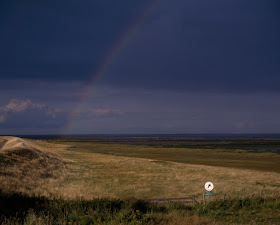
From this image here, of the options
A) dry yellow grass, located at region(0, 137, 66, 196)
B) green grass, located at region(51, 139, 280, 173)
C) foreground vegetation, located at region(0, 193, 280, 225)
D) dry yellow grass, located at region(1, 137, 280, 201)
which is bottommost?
green grass, located at region(51, 139, 280, 173)

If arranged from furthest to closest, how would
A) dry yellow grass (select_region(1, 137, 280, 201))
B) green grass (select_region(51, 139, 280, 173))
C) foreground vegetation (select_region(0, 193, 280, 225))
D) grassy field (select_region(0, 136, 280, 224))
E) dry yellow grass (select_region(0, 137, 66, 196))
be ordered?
1. green grass (select_region(51, 139, 280, 173))
2. dry yellow grass (select_region(1, 137, 280, 201))
3. dry yellow grass (select_region(0, 137, 66, 196))
4. grassy field (select_region(0, 136, 280, 224))
5. foreground vegetation (select_region(0, 193, 280, 225))

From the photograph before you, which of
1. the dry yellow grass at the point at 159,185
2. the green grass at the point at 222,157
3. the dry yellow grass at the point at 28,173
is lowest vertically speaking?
the green grass at the point at 222,157

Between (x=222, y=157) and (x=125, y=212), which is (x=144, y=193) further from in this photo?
(x=222, y=157)

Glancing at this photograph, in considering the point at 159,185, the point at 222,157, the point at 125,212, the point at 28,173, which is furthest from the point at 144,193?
the point at 222,157

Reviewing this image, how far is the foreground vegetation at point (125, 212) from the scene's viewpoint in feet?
36.0

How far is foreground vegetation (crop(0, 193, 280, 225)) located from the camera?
432 inches

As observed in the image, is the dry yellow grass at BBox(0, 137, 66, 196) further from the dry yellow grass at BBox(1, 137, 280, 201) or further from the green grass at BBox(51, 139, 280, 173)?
the green grass at BBox(51, 139, 280, 173)

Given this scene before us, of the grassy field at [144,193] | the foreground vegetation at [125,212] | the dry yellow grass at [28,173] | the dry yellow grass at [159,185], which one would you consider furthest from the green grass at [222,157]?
the foreground vegetation at [125,212]

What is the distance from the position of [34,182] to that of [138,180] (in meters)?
11.9

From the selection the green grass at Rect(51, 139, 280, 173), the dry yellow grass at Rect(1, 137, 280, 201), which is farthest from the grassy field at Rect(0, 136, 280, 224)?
the green grass at Rect(51, 139, 280, 173)

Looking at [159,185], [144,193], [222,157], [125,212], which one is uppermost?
[125,212]

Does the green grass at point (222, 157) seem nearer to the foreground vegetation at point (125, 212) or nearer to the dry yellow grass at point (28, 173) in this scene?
the dry yellow grass at point (28, 173)

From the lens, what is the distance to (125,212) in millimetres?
11992

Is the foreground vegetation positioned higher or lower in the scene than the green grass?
higher
